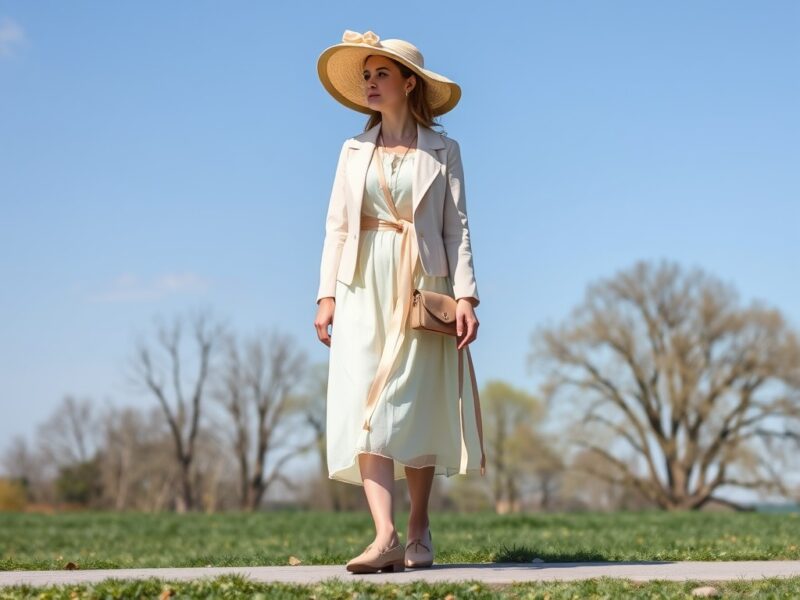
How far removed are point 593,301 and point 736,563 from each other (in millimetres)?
38326

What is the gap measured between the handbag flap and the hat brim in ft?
4.06

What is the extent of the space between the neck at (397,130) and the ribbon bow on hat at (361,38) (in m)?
0.43

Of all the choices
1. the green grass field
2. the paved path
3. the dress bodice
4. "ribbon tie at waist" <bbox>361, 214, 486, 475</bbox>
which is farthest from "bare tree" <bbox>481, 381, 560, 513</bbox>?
the dress bodice

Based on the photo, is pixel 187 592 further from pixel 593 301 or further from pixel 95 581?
pixel 593 301

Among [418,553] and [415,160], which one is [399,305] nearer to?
[415,160]

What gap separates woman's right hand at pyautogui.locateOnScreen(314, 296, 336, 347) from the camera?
5895mm

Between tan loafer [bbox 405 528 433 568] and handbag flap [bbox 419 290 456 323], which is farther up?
handbag flap [bbox 419 290 456 323]

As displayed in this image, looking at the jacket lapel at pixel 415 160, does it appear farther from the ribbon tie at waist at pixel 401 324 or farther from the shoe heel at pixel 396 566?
the shoe heel at pixel 396 566

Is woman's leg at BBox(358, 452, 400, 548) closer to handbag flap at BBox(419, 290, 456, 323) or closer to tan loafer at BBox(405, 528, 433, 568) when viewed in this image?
tan loafer at BBox(405, 528, 433, 568)

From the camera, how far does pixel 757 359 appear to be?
41.6m

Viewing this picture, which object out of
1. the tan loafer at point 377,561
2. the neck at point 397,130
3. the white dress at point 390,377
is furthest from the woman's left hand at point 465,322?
the tan loafer at point 377,561

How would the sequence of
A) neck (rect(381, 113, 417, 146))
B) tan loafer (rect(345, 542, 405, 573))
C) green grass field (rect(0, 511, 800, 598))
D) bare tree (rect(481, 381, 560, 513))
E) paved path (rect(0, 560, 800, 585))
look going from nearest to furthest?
green grass field (rect(0, 511, 800, 598))
paved path (rect(0, 560, 800, 585))
tan loafer (rect(345, 542, 405, 573))
neck (rect(381, 113, 417, 146))
bare tree (rect(481, 381, 560, 513))

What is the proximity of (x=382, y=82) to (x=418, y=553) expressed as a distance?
267cm

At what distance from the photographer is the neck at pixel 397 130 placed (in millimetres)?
6102
